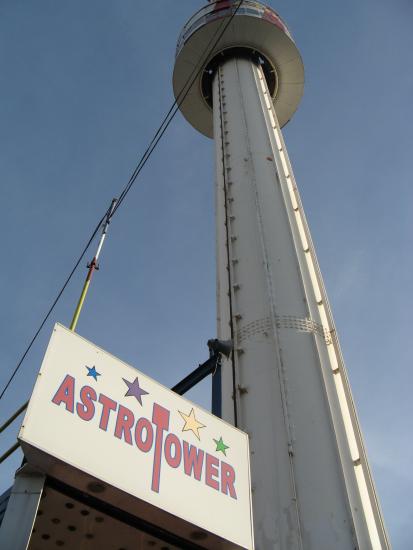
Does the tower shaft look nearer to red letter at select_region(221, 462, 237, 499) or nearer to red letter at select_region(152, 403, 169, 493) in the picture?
red letter at select_region(221, 462, 237, 499)

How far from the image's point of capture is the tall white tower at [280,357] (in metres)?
8.37

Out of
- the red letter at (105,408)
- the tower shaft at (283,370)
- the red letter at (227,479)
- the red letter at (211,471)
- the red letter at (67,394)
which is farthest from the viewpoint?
the tower shaft at (283,370)

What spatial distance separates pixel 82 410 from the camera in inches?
189

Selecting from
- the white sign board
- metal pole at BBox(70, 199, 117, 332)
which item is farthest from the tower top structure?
the white sign board

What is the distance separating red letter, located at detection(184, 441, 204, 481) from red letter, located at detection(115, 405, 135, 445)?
2.11ft

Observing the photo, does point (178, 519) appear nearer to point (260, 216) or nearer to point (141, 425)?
point (141, 425)

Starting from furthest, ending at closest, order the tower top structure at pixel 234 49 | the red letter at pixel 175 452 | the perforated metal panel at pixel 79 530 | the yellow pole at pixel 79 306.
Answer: the tower top structure at pixel 234 49 < the yellow pole at pixel 79 306 < the red letter at pixel 175 452 < the perforated metal panel at pixel 79 530

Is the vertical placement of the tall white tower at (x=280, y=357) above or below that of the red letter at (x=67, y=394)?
above

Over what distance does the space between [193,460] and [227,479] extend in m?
0.44

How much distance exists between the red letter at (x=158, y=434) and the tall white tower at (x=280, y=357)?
397 cm

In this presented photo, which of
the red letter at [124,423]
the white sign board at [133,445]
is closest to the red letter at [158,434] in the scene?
the white sign board at [133,445]

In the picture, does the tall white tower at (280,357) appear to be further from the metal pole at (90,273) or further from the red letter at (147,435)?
the red letter at (147,435)

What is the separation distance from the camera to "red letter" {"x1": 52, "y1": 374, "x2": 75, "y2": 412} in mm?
4711

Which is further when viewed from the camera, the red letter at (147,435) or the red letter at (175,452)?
the red letter at (175,452)
